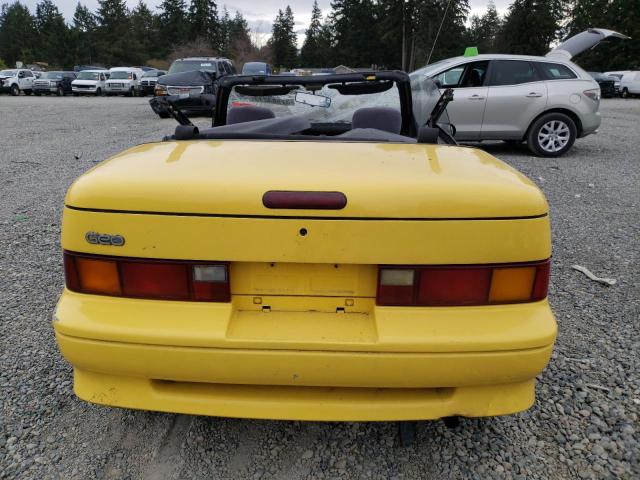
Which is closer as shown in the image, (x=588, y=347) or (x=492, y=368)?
(x=492, y=368)

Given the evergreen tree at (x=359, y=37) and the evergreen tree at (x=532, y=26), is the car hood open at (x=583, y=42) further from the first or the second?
the evergreen tree at (x=359, y=37)

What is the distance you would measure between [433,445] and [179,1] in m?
86.6

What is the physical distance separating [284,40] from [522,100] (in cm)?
→ 8786

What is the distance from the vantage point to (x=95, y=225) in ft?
5.66

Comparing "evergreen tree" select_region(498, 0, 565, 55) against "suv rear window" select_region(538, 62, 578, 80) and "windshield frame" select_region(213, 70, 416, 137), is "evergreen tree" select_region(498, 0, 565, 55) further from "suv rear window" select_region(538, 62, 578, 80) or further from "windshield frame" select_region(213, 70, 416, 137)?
"windshield frame" select_region(213, 70, 416, 137)

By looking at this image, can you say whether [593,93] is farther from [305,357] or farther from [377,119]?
[305,357]

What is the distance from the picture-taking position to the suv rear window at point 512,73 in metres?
9.03

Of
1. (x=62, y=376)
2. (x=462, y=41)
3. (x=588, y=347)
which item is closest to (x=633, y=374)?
(x=588, y=347)

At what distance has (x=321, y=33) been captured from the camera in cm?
8775

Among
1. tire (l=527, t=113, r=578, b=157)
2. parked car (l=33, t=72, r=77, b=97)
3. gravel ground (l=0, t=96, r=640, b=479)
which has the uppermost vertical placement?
tire (l=527, t=113, r=578, b=157)

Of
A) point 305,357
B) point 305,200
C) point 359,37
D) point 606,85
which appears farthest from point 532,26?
point 305,357

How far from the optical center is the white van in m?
31.5

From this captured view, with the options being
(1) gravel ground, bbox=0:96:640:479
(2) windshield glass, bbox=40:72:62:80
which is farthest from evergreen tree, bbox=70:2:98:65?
(1) gravel ground, bbox=0:96:640:479

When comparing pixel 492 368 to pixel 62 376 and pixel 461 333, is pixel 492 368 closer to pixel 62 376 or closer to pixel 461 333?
pixel 461 333
